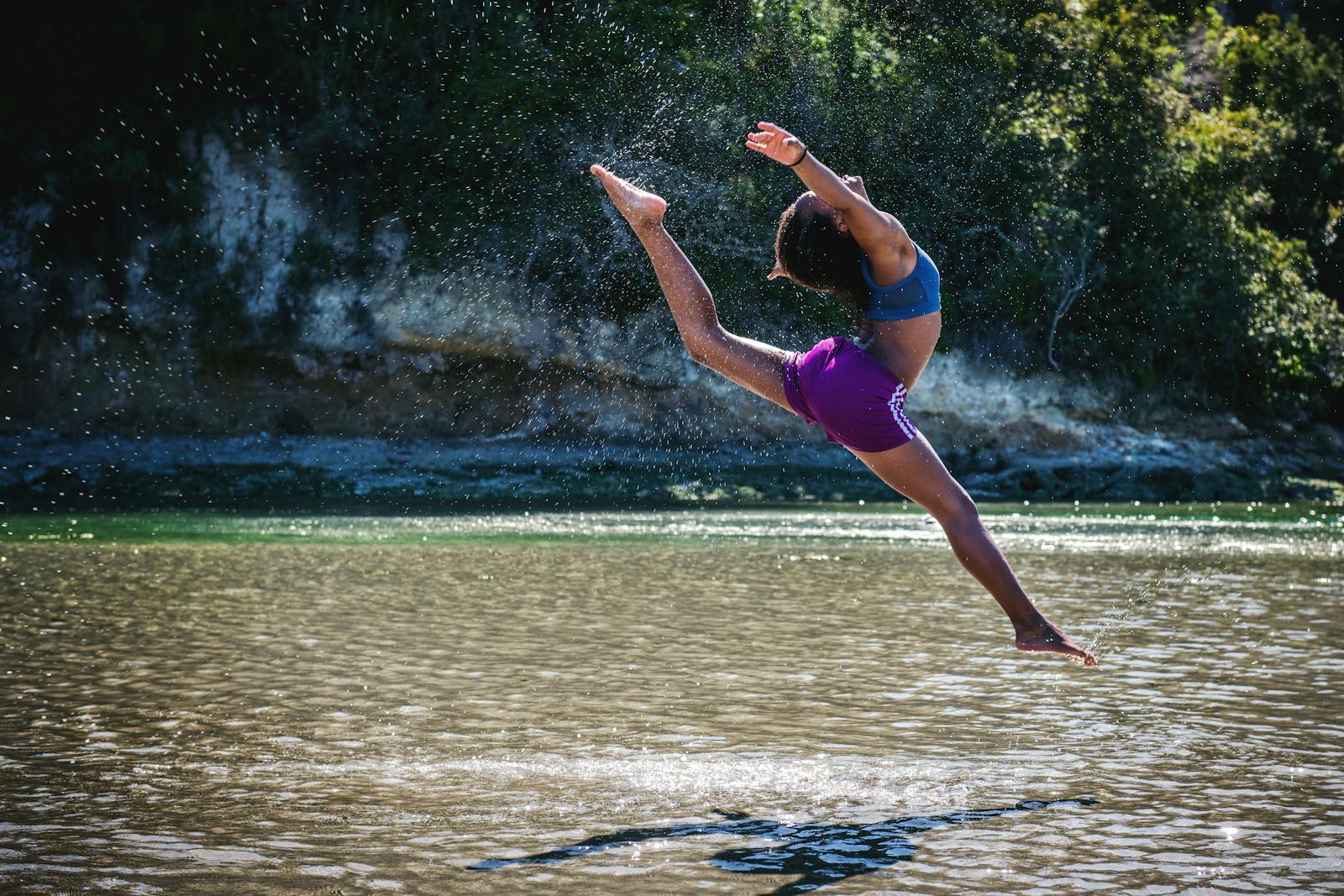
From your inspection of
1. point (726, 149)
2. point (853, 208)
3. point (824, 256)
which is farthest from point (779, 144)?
point (726, 149)

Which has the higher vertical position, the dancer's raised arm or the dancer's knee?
the dancer's raised arm

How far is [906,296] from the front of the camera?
6.10 metres

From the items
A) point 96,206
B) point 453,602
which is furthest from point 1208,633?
point 96,206

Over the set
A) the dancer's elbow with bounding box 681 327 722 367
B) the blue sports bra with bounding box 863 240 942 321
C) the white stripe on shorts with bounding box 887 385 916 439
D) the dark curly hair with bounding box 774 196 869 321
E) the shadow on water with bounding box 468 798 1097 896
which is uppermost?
the dark curly hair with bounding box 774 196 869 321

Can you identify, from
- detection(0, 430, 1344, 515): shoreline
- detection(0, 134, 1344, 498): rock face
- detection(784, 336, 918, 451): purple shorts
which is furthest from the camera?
detection(0, 134, 1344, 498): rock face

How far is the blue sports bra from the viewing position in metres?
6.09

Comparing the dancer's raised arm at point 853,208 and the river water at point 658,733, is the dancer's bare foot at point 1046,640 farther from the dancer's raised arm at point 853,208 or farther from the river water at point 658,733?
the dancer's raised arm at point 853,208

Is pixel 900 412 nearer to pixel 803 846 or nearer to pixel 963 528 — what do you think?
pixel 963 528

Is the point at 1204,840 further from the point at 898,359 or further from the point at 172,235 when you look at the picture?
Result: the point at 172,235

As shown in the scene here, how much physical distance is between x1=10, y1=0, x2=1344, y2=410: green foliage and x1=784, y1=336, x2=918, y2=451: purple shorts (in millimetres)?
26343

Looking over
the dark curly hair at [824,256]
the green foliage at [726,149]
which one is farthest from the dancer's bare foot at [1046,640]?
the green foliage at [726,149]

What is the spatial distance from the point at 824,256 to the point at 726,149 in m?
27.4

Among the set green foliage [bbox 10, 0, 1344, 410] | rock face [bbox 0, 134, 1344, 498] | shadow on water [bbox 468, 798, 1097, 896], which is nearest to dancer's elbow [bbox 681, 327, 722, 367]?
shadow on water [bbox 468, 798, 1097, 896]

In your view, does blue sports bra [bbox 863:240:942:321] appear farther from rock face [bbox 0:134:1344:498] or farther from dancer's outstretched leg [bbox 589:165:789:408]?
rock face [bbox 0:134:1344:498]
